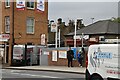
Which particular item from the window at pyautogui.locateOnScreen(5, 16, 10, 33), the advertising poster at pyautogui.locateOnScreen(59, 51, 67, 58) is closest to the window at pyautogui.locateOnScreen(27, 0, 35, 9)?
the window at pyautogui.locateOnScreen(5, 16, 10, 33)

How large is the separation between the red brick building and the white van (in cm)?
2480

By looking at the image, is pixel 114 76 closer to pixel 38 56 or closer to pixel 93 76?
pixel 93 76

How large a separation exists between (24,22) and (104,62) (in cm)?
2870

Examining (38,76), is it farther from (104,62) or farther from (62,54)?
(62,54)

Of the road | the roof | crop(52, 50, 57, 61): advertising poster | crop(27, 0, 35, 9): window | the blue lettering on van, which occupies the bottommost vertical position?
the road

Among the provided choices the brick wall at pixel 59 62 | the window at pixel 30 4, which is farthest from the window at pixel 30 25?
the brick wall at pixel 59 62

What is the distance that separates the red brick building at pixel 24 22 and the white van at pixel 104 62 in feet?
81.4

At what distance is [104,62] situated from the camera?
14.0 metres

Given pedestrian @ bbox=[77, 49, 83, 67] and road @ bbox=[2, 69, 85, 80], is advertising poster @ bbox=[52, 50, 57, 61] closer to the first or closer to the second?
pedestrian @ bbox=[77, 49, 83, 67]

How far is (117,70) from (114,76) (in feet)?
0.98

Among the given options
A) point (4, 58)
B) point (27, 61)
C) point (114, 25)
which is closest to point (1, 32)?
point (4, 58)

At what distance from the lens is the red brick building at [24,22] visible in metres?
40.8

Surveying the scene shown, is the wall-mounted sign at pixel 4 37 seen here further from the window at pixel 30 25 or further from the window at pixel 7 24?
the window at pixel 30 25

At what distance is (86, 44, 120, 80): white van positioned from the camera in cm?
1333
